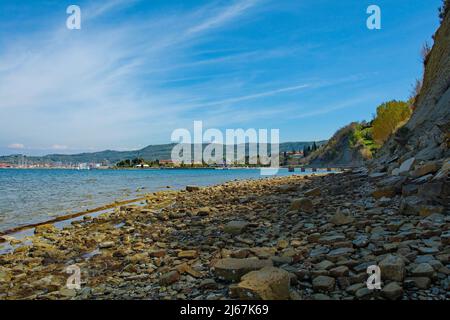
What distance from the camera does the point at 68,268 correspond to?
7.43m

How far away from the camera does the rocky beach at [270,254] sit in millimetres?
4445

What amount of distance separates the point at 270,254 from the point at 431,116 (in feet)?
50.5

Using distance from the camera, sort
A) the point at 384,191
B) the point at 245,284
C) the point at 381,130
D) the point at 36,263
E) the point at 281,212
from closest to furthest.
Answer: the point at 245,284, the point at 36,263, the point at 384,191, the point at 281,212, the point at 381,130

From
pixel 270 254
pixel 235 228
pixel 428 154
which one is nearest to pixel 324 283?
pixel 270 254

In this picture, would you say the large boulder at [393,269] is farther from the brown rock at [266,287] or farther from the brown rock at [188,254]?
the brown rock at [188,254]

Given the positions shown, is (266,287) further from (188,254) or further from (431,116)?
(431,116)

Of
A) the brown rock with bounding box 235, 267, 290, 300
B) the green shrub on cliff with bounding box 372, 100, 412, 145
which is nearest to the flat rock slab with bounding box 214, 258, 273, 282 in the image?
the brown rock with bounding box 235, 267, 290, 300

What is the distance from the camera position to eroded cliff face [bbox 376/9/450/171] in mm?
12941

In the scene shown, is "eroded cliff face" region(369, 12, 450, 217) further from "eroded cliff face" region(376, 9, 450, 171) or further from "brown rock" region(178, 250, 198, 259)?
"brown rock" region(178, 250, 198, 259)

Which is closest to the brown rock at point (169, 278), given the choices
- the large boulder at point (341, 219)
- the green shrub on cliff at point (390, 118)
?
the large boulder at point (341, 219)

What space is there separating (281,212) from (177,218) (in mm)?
4258
